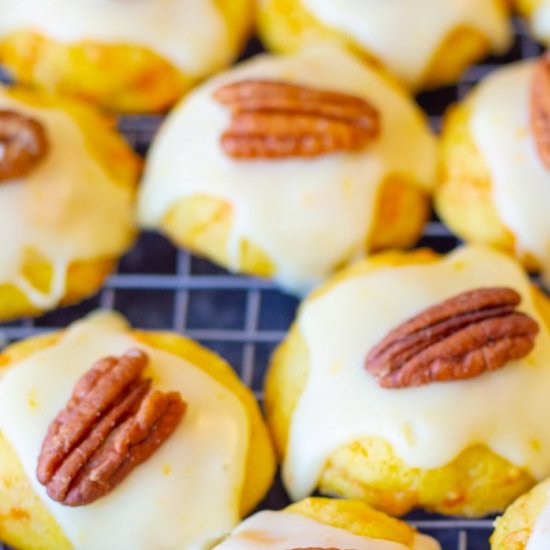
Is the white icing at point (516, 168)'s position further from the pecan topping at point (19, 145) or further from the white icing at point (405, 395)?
the pecan topping at point (19, 145)

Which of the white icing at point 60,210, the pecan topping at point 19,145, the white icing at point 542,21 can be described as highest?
the white icing at point 542,21

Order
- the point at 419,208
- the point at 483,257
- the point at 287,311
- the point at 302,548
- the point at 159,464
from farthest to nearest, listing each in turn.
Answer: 1. the point at 287,311
2. the point at 419,208
3. the point at 483,257
4. the point at 159,464
5. the point at 302,548

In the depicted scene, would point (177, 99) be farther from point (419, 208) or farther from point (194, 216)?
point (419, 208)

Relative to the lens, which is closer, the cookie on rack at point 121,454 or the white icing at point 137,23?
the cookie on rack at point 121,454

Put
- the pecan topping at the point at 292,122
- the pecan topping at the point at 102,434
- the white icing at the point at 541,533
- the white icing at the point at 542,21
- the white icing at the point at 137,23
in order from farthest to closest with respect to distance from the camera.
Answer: the white icing at the point at 542,21 < the white icing at the point at 137,23 < the pecan topping at the point at 292,122 < the pecan topping at the point at 102,434 < the white icing at the point at 541,533

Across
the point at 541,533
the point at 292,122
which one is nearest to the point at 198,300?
the point at 292,122

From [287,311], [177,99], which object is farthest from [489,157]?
[177,99]

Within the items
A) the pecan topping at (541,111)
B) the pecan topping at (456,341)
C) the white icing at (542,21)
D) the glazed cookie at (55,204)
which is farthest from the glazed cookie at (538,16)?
the glazed cookie at (55,204)

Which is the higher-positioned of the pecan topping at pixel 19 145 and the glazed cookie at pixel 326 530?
the pecan topping at pixel 19 145
